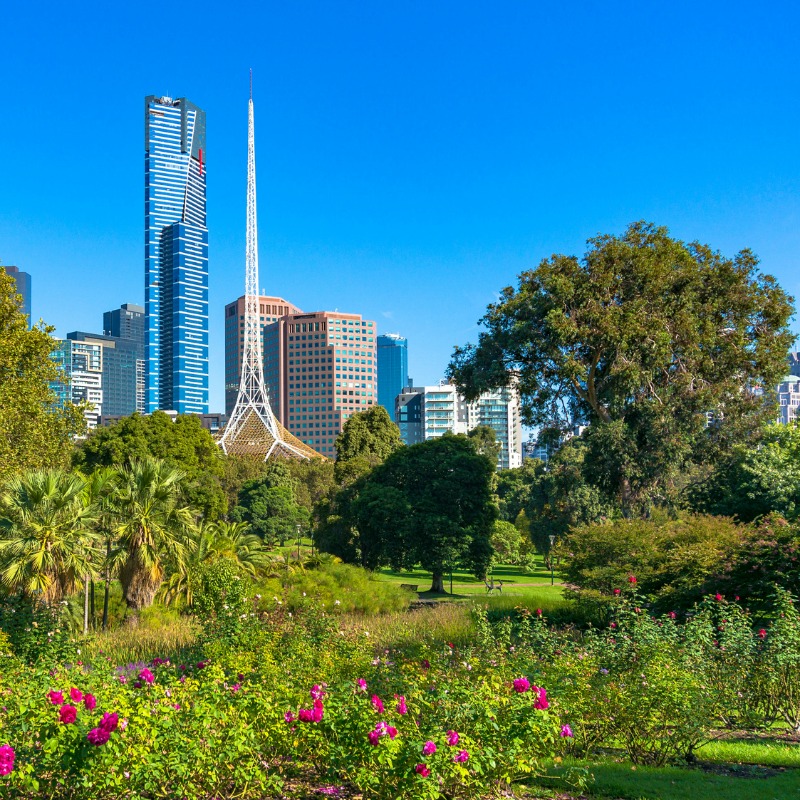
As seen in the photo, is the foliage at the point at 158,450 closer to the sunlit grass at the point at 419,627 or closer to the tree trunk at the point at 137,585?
the tree trunk at the point at 137,585

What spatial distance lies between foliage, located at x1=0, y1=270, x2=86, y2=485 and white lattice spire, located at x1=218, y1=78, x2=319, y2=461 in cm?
7029

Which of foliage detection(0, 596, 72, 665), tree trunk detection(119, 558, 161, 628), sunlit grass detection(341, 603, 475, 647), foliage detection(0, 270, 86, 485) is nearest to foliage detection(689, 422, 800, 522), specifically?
sunlit grass detection(341, 603, 475, 647)

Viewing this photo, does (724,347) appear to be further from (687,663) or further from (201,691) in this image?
(201,691)

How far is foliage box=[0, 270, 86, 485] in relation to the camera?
2305 centimetres

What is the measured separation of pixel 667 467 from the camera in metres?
28.0

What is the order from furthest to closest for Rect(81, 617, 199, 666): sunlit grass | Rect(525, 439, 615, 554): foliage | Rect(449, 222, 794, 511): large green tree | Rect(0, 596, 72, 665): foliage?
Rect(525, 439, 615, 554): foliage → Rect(449, 222, 794, 511): large green tree → Rect(81, 617, 199, 666): sunlit grass → Rect(0, 596, 72, 665): foliage

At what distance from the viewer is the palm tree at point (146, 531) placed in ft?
65.7

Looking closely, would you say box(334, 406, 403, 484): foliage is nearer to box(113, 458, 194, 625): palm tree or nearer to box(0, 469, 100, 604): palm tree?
box(113, 458, 194, 625): palm tree

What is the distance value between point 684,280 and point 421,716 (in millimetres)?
24859

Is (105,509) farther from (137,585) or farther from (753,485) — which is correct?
(753,485)

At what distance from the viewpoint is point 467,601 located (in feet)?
83.1

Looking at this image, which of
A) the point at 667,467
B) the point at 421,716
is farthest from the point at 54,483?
the point at 667,467

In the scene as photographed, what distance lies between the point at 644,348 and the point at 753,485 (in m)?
5.73

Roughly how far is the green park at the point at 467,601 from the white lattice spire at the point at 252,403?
53.7m
